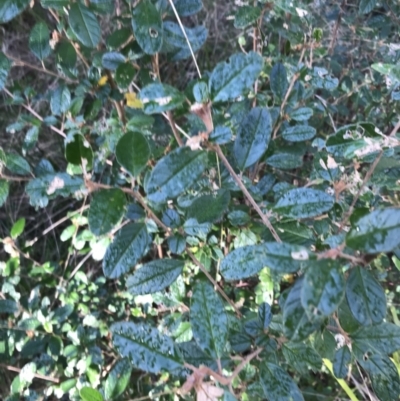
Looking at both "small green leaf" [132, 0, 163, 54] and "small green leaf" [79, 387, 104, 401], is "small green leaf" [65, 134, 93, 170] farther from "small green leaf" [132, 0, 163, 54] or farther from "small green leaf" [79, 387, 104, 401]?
"small green leaf" [79, 387, 104, 401]

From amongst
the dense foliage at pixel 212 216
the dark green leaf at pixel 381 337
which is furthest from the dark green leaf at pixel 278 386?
the dark green leaf at pixel 381 337

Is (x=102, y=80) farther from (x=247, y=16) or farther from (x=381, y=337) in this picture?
(x=381, y=337)

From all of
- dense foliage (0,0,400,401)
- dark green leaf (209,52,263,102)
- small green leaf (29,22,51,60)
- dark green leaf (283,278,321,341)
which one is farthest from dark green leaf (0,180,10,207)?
dark green leaf (283,278,321,341)

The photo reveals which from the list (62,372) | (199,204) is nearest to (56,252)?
(62,372)

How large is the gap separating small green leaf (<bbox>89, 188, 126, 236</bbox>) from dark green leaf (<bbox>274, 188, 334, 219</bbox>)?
22 cm

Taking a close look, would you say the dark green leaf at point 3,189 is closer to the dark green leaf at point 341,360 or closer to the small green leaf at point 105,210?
the small green leaf at point 105,210

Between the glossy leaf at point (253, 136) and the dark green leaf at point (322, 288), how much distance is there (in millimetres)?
265

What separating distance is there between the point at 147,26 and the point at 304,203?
1.21 ft

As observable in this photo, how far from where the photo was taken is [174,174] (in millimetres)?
549

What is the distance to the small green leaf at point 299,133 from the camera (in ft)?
2.98

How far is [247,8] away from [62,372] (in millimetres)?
997

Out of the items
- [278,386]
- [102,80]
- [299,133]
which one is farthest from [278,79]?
[278,386]

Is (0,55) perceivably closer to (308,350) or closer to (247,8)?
(247,8)

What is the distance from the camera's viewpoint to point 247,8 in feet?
3.01
